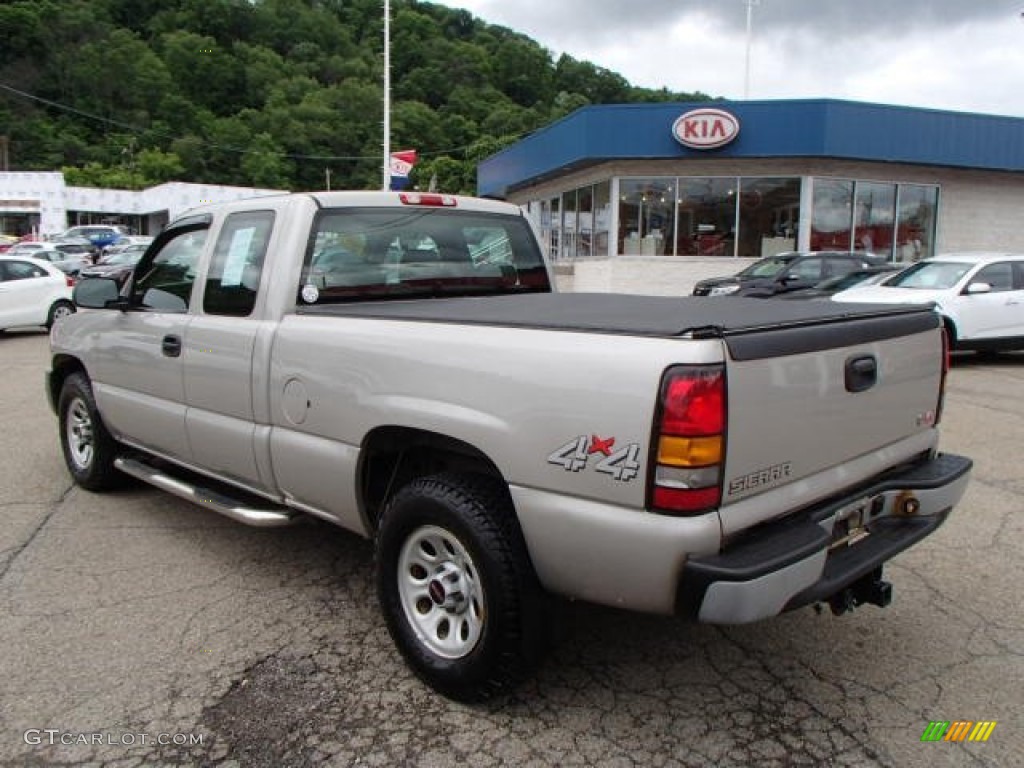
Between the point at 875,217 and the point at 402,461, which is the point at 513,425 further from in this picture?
the point at 875,217

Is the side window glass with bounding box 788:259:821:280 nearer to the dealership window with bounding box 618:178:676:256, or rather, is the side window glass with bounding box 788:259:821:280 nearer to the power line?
the dealership window with bounding box 618:178:676:256

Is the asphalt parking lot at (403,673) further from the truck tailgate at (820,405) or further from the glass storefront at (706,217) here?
the glass storefront at (706,217)

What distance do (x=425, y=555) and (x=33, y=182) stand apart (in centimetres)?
6342

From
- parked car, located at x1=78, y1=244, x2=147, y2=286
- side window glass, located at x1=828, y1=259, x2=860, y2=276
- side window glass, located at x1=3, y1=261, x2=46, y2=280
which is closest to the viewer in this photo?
side window glass, located at x1=828, y1=259, x2=860, y2=276

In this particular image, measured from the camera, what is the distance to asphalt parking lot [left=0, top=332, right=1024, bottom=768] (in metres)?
2.72

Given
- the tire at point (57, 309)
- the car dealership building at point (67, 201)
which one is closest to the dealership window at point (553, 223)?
the tire at point (57, 309)

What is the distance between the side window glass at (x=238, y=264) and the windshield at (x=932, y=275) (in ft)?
34.0

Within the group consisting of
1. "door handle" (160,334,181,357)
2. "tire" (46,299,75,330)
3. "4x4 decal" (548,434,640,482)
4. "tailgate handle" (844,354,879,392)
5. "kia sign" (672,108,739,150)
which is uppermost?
"kia sign" (672,108,739,150)

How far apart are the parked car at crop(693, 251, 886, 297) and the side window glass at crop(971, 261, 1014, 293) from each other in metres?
3.17

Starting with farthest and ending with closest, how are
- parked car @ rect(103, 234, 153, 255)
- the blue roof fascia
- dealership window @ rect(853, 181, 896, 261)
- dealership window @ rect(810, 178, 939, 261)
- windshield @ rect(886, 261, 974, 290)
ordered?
parked car @ rect(103, 234, 153, 255) → dealership window @ rect(853, 181, 896, 261) → dealership window @ rect(810, 178, 939, 261) → the blue roof fascia → windshield @ rect(886, 261, 974, 290)

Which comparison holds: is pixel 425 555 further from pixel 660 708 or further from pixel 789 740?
pixel 789 740

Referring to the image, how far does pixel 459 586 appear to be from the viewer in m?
2.97

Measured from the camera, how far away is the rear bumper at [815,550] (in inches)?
93.0

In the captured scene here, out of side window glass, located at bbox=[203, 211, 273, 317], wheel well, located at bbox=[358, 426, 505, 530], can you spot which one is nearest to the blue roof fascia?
side window glass, located at bbox=[203, 211, 273, 317]
